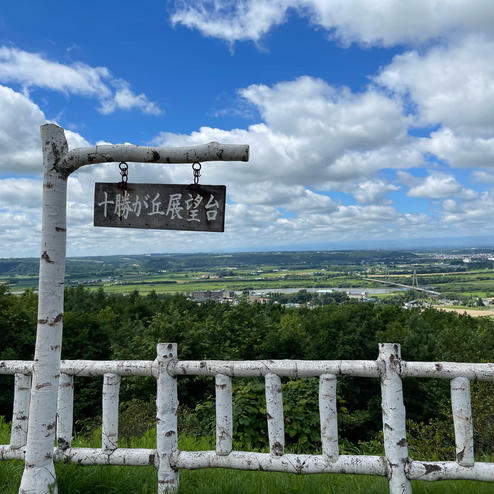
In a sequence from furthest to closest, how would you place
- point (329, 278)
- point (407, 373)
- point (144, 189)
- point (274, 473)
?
point (329, 278)
point (274, 473)
point (144, 189)
point (407, 373)

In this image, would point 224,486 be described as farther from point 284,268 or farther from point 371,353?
point 284,268

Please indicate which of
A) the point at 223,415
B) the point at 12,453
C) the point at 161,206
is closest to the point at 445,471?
the point at 223,415

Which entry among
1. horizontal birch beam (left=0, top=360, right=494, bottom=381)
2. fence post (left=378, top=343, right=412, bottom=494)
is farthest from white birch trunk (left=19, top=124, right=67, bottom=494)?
fence post (left=378, top=343, right=412, bottom=494)

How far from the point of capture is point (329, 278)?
346 feet

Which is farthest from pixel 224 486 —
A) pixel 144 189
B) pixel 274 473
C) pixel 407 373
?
pixel 144 189

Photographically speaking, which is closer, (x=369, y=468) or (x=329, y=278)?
(x=369, y=468)

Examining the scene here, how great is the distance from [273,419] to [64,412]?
1931 mm

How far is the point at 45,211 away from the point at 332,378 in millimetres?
2770

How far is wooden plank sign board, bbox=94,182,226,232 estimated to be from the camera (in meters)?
3.09

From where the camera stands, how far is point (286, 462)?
3.08 m

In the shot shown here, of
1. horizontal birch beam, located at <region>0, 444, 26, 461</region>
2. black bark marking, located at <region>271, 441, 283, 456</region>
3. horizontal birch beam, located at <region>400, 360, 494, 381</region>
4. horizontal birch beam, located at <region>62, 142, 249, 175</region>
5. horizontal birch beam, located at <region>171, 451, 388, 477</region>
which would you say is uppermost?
horizontal birch beam, located at <region>62, 142, 249, 175</region>

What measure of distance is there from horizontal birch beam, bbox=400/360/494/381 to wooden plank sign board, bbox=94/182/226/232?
192cm

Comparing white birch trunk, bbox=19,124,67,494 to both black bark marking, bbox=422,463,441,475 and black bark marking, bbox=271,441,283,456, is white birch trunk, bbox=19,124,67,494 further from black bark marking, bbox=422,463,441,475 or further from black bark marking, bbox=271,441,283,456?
black bark marking, bbox=422,463,441,475

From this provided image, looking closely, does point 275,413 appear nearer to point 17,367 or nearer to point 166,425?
point 166,425
